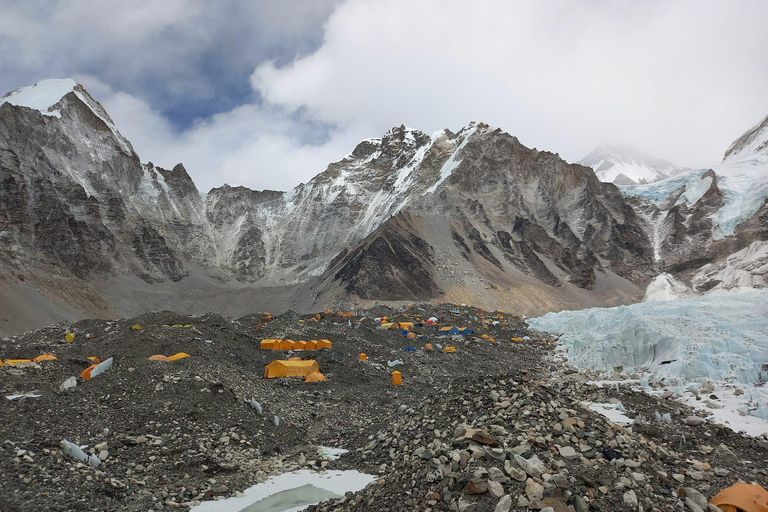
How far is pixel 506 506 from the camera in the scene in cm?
513

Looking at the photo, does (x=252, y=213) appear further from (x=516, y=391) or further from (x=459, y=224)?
(x=516, y=391)

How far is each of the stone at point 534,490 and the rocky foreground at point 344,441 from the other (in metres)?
0.02

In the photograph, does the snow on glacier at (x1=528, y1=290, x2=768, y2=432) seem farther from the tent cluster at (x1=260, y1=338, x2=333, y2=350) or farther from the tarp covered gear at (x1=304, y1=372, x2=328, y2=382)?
the tent cluster at (x1=260, y1=338, x2=333, y2=350)

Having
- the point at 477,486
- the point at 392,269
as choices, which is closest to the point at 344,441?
the point at 477,486

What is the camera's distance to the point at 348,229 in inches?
4668

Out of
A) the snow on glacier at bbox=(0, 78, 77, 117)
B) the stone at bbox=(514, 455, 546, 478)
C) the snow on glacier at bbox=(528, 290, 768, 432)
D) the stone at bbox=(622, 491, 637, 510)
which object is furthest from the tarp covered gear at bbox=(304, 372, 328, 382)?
the snow on glacier at bbox=(0, 78, 77, 117)

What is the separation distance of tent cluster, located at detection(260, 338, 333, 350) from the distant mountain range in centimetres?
3414

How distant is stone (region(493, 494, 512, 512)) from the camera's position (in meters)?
5.11

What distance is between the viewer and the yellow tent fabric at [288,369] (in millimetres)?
16812

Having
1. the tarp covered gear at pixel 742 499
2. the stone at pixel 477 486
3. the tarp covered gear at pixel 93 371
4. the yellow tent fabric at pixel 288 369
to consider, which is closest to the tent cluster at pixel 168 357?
the tarp covered gear at pixel 93 371

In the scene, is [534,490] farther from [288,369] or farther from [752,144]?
[752,144]

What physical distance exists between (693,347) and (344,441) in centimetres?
1250

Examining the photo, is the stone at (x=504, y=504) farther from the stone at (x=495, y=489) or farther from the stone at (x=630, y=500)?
the stone at (x=630, y=500)

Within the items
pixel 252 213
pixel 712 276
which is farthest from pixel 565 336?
pixel 252 213
